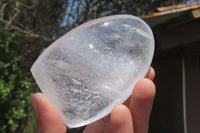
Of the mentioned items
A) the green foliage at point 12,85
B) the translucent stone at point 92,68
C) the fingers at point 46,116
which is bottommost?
the green foliage at point 12,85

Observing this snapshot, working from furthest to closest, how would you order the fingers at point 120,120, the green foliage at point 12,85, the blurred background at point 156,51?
the green foliage at point 12,85
the blurred background at point 156,51
the fingers at point 120,120

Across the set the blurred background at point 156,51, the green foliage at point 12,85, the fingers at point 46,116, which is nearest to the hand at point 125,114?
the fingers at point 46,116

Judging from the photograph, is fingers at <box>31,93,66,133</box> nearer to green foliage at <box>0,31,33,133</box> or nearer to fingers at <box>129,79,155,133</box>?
fingers at <box>129,79,155,133</box>

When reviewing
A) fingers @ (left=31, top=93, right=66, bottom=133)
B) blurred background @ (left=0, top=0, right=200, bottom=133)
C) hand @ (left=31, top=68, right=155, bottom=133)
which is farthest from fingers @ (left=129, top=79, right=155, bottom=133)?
blurred background @ (left=0, top=0, right=200, bottom=133)

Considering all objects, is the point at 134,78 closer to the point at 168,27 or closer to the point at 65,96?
the point at 65,96

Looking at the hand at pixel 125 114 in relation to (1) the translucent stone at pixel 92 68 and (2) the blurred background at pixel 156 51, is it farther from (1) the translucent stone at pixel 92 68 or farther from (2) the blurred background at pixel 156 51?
(2) the blurred background at pixel 156 51

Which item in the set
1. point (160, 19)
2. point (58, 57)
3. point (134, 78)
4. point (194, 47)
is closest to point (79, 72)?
point (58, 57)

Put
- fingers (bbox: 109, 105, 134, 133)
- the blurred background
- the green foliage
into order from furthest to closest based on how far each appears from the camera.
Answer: the green foliage → the blurred background → fingers (bbox: 109, 105, 134, 133)
